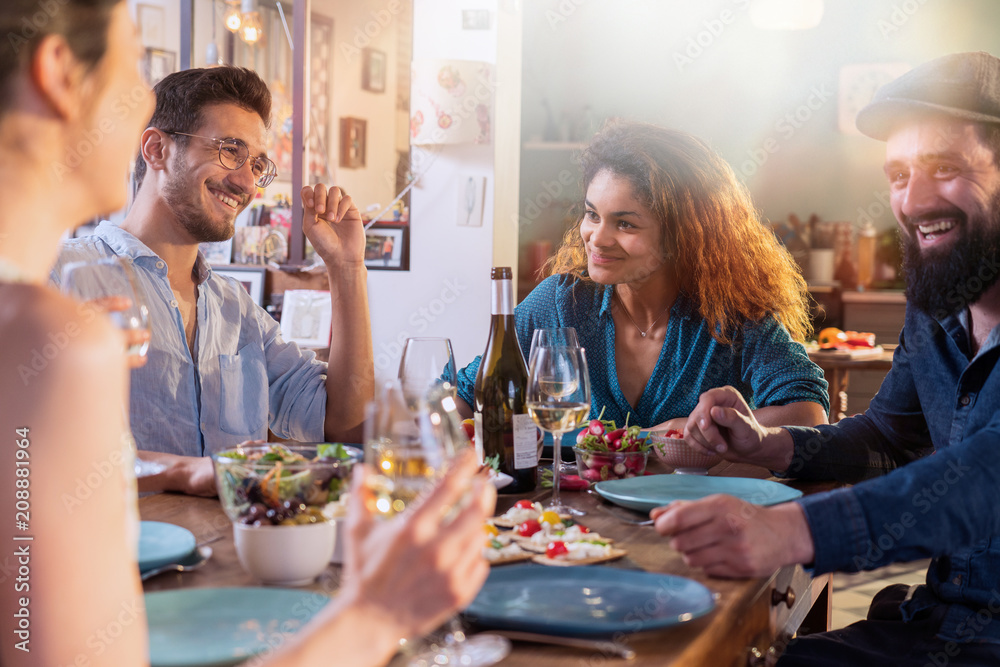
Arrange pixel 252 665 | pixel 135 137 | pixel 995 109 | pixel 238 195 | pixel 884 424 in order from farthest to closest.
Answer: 1. pixel 238 195
2. pixel 884 424
3. pixel 995 109
4. pixel 135 137
5. pixel 252 665

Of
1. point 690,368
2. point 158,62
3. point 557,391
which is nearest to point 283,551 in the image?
point 557,391

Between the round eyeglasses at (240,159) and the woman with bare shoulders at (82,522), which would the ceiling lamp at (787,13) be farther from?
the woman with bare shoulders at (82,522)

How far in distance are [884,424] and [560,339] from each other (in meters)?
0.69

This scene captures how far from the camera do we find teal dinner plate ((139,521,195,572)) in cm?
91

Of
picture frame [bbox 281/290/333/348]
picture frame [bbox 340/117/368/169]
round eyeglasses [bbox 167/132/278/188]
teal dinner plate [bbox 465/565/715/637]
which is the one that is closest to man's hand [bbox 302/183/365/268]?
round eyeglasses [bbox 167/132/278/188]

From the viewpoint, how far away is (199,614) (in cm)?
79

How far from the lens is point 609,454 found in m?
1.43

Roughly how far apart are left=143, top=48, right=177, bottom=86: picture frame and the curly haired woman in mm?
3220

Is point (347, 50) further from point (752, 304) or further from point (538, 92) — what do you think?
point (752, 304)

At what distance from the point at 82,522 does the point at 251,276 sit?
3423 mm

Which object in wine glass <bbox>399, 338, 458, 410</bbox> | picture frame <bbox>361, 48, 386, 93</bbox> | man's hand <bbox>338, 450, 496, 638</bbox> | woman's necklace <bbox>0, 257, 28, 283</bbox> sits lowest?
man's hand <bbox>338, 450, 496, 638</bbox>

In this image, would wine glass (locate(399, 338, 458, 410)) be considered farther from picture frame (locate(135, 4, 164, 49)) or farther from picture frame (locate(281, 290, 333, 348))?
picture frame (locate(135, 4, 164, 49))

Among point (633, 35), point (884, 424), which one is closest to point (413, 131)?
point (633, 35)

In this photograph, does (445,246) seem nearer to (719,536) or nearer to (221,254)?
(221,254)
